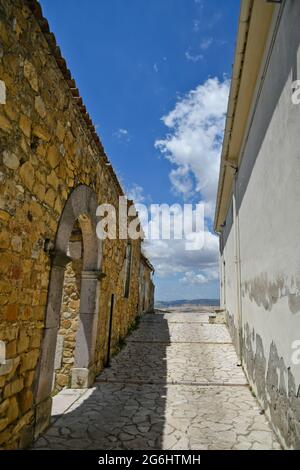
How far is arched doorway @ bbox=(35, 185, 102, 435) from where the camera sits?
3.28 m

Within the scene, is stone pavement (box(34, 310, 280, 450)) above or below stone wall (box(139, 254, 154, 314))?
below

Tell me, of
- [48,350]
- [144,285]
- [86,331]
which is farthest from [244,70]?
[144,285]

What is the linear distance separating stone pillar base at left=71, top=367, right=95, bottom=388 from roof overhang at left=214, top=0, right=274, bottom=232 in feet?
16.8

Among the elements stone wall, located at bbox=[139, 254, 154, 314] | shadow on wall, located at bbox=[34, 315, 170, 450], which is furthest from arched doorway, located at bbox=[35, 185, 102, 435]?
stone wall, located at bbox=[139, 254, 154, 314]

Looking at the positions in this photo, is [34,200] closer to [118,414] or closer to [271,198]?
[271,198]

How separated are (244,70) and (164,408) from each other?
200 inches

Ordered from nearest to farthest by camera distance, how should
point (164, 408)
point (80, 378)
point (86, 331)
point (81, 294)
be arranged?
1. point (164, 408)
2. point (80, 378)
3. point (86, 331)
4. point (81, 294)

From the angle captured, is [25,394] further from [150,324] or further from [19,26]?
[150,324]

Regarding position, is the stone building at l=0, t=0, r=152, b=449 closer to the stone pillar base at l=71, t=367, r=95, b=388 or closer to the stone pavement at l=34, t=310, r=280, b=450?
the stone pillar base at l=71, t=367, r=95, b=388

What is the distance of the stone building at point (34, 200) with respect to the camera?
249 centimetres

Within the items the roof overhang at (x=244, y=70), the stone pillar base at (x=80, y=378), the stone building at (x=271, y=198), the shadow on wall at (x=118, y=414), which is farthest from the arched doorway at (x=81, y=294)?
the roof overhang at (x=244, y=70)

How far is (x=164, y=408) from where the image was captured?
4.18 metres

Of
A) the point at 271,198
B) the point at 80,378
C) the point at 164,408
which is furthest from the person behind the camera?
the point at 80,378

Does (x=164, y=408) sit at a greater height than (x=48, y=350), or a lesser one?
lesser
